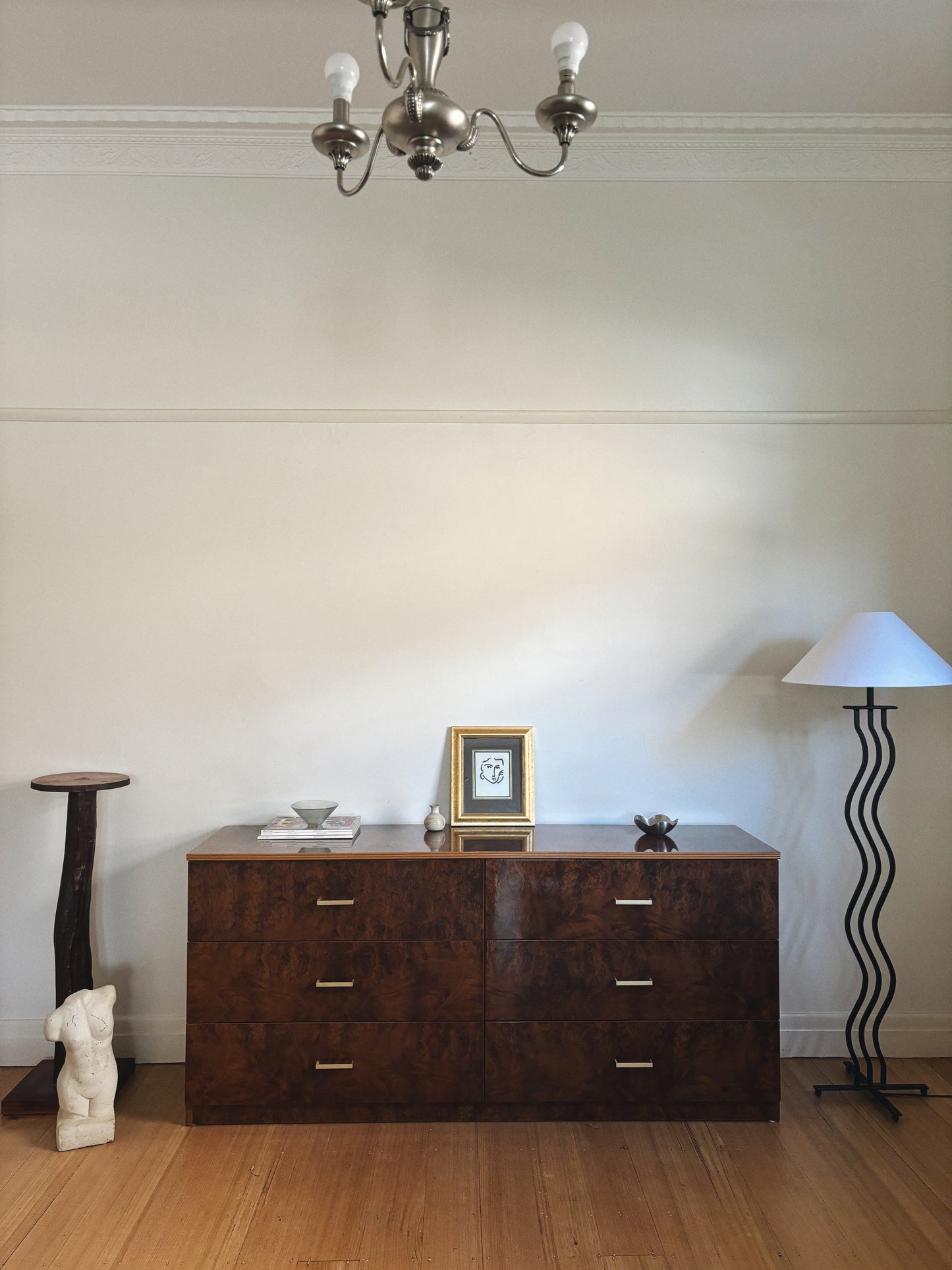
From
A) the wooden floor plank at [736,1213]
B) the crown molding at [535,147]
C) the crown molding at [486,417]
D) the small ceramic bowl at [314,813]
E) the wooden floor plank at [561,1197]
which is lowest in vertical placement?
the wooden floor plank at [561,1197]

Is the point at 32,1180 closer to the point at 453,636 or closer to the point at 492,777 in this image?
the point at 492,777

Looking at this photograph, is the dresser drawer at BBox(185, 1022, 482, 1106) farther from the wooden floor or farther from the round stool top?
the round stool top

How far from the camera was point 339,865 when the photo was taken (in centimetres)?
266

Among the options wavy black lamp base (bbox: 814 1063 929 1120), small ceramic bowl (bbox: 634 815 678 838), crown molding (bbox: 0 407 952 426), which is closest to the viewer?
wavy black lamp base (bbox: 814 1063 929 1120)

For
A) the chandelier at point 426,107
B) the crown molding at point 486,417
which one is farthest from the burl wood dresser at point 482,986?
the chandelier at point 426,107

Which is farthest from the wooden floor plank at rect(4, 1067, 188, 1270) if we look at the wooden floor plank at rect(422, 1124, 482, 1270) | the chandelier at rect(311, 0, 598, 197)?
the chandelier at rect(311, 0, 598, 197)

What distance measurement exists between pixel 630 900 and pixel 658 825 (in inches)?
11.7

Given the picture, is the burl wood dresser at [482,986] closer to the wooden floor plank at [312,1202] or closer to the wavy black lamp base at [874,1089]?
the wooden floor plank at [312,1202]

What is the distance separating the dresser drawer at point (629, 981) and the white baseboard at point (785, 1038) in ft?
1.93

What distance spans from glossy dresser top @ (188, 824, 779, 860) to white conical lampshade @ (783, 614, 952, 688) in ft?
1.92

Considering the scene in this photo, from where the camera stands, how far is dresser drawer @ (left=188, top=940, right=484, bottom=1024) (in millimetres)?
2639

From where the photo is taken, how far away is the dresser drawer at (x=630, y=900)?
266 cm

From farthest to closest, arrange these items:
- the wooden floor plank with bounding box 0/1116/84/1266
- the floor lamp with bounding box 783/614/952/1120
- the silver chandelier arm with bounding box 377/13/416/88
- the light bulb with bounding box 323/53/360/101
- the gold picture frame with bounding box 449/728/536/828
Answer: the gold picture frame with bounding box 449/728/536/828 → the floor lamp with bounding box 783/614/952/1120 → the wooden floor plank with bounding box 0/1116/84/1266 → the light bulb with bounding box 323/53/360/101 → the silver chandelier arm with bounding box 377/13/416/88

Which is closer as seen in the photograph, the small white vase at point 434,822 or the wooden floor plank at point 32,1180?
the wooden floor plank at point 32,1180
